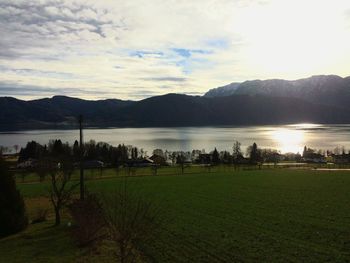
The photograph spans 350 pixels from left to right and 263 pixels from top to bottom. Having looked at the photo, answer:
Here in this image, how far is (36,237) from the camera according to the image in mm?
20828

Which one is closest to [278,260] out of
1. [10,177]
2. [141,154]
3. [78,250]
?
[78,250]

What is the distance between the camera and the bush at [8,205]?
68.1 feet

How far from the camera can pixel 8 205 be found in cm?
2098

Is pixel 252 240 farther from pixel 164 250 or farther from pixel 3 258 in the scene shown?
pixel 3 258

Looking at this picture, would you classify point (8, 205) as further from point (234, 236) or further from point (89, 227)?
point (234, 236)

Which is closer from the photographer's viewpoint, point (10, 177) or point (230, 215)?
point (10, 177)

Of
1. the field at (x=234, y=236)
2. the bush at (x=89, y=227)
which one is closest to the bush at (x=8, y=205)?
the field at (x=234, y=236)

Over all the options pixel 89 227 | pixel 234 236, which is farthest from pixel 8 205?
pixel 234 236

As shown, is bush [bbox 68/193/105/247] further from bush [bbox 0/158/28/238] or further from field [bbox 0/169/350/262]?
bush [bbox 0/158/28/238]

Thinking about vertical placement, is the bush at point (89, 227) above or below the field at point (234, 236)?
above

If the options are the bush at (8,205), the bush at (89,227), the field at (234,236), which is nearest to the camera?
the field at (234,236)

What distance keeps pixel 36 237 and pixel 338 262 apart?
1456 cm

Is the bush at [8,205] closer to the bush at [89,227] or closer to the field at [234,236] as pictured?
the field at [234,236]

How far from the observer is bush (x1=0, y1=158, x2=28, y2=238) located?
68.1 feet
